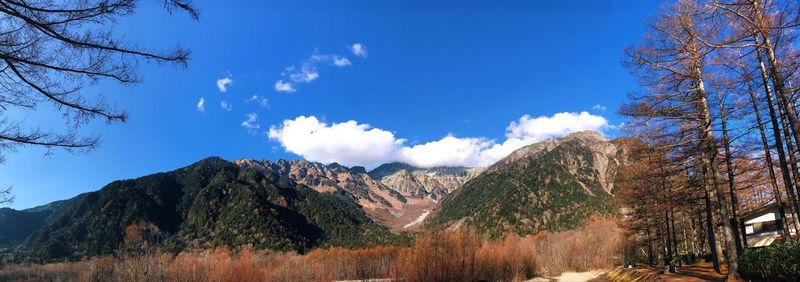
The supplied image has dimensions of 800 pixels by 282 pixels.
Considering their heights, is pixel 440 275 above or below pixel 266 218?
below

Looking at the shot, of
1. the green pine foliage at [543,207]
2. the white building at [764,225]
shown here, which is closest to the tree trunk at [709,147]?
the white building at [764,225]

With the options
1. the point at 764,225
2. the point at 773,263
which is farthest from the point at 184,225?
the point at 773,263

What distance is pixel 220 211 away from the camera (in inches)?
7451

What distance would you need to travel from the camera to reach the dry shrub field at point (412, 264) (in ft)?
104

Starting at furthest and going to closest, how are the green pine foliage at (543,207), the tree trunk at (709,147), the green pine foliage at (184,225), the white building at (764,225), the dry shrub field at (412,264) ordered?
the green pine foliage at (543,207)
the green pine foliage at (184,225)
the white building at (764,225)
the dry shrub field at (412,264)
the tree trunk at (709,147)

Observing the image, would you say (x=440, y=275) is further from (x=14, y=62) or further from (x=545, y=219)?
(x=545, y=219)

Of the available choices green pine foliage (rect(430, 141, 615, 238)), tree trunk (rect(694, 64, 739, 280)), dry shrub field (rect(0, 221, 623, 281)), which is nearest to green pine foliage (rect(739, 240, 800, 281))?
tree trunk (rect(694, 64, 739, 280))

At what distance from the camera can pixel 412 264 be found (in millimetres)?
31719

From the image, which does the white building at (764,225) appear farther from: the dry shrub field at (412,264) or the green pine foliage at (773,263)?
the green pine foliage at (773,263)

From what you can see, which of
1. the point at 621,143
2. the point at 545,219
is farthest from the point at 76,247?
the point at 621,143

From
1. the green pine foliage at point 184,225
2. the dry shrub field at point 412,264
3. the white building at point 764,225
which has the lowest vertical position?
the dry shrub field at point 412,264

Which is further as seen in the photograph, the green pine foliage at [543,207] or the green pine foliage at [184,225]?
the green pine foliage at [543,207]

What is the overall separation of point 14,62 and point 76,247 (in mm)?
177256

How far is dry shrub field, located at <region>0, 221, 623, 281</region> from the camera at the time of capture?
31.6 meters
